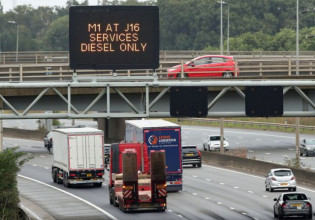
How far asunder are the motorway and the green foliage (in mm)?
5075

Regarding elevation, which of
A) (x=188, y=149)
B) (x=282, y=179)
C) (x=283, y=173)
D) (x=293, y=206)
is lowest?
(x=293, y=206)

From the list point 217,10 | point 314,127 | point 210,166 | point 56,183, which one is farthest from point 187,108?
point 217,10

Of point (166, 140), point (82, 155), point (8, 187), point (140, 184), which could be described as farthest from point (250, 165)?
point (8, 187)

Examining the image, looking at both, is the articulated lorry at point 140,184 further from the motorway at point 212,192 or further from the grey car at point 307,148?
the grey car at point 307,148

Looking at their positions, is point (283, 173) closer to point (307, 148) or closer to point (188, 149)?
point (188, 149)

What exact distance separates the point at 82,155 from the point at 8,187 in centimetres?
1398

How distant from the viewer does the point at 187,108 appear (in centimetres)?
4112

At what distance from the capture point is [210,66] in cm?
5762

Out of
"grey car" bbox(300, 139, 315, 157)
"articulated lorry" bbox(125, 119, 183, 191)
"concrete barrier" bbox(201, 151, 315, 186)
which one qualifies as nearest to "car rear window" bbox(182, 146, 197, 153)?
"concrete barrier" bbox(201, 151, 315, 186)

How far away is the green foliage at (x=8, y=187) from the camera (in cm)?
4506

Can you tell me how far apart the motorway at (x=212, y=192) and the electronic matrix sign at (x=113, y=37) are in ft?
39.5

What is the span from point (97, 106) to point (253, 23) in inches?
5509

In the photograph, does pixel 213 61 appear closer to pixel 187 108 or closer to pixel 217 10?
pixel 187 108

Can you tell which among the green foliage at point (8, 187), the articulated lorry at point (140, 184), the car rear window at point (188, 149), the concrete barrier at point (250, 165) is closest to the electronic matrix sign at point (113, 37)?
the green foliage at point (8, 187)
